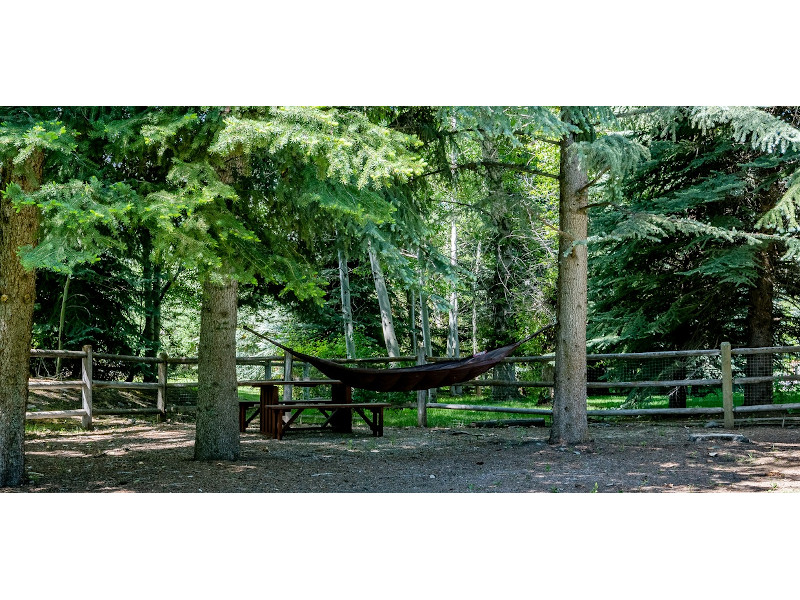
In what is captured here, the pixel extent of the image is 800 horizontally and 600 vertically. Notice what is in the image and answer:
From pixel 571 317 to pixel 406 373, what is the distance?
125cm

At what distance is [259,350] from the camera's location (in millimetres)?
11820

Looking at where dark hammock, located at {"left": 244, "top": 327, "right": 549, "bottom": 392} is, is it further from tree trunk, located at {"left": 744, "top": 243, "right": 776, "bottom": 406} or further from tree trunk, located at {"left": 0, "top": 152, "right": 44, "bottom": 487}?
tree trunk, located at {"left": 744, "top": 243, "right": 776, "bottom": 406}

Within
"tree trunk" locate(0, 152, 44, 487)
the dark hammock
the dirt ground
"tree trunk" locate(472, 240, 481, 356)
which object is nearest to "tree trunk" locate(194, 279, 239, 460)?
the dirt ground

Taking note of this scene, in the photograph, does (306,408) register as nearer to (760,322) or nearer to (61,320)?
(61,320)

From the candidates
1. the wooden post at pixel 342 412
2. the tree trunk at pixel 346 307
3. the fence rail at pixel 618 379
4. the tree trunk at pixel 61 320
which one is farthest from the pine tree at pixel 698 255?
the tree trunk at pixel 61 320

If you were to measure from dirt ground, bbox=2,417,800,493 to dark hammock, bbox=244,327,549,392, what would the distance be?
1.55 feet

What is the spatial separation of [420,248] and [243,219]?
1647 mm

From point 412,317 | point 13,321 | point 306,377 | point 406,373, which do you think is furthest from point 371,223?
point 412,317

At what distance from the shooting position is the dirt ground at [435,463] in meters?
4.11

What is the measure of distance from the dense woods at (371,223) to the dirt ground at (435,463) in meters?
0.37

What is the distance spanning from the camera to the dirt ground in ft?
13.5

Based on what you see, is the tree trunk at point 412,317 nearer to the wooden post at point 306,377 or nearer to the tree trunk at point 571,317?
the wooden post at point 306,377

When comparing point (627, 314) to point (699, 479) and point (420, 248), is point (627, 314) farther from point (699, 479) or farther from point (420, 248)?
point (699, 479)
